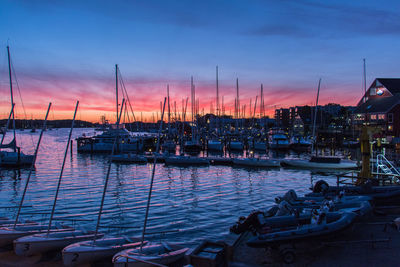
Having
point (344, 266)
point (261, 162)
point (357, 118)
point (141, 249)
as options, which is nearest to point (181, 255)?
point (141, 249)

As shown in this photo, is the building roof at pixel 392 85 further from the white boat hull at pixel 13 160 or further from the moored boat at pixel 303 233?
the white boat hull at pixel 13 160

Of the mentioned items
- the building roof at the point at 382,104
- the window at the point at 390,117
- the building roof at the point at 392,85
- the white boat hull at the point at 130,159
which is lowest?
the white boat hull at the point at 130,159

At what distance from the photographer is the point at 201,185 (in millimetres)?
30891

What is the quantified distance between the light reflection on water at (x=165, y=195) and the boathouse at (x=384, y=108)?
28826mm

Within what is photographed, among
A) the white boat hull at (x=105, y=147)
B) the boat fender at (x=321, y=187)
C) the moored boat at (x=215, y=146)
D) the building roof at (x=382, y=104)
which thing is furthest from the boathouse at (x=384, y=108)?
the white boat hull at (x=105, y=147)

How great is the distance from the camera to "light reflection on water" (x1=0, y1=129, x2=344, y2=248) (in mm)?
18078

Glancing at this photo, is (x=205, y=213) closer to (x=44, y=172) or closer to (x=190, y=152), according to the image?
(x=44, y=172)

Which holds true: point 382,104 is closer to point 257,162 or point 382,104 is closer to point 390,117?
point 390,117

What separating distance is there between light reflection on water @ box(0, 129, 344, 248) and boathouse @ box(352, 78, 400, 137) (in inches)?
1135

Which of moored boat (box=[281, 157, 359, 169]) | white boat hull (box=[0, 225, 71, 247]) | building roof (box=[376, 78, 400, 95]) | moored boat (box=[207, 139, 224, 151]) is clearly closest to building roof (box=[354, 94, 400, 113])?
building roof (box=[376, 78, 400, 95])

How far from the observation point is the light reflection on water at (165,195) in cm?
1808

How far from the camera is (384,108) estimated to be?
6012cm

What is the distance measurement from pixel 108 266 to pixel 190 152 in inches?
2210

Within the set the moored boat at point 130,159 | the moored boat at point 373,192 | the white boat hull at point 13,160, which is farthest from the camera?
the moored boat at point 130,159
